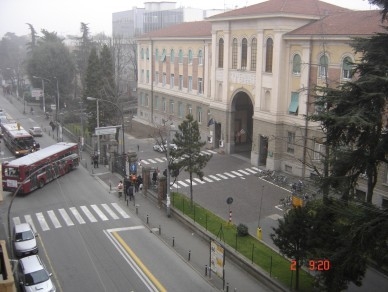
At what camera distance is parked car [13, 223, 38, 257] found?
24609 mm

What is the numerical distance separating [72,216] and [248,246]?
42.7ft

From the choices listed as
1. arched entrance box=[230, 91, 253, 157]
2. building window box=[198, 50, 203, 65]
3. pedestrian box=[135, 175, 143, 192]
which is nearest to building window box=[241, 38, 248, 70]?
arched entrance box=[230, 91, 253, 157]

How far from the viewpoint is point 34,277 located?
2116 cm

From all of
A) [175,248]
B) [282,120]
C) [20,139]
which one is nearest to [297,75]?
[282,120]

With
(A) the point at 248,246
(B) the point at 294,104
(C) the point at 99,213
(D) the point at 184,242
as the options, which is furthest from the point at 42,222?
(B) the point at 294,104

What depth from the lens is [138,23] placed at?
166875 mm

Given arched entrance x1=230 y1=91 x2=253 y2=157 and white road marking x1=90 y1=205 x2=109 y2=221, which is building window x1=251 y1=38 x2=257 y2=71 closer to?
arched entrance x1=230 y1=91 x2=253 y2=157

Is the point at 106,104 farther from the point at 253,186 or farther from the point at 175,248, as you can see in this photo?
the point at 175,248

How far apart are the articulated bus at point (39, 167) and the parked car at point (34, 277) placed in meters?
10.9

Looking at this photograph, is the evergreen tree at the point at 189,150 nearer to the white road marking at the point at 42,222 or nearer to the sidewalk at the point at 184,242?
the sidewalk at the point at 184,242

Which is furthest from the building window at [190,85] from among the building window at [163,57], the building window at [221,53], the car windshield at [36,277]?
the car windshield at [36,277]

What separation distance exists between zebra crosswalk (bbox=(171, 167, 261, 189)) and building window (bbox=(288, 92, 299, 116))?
649 cm

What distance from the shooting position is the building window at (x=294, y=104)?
133 ft

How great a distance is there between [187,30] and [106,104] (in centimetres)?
1662
